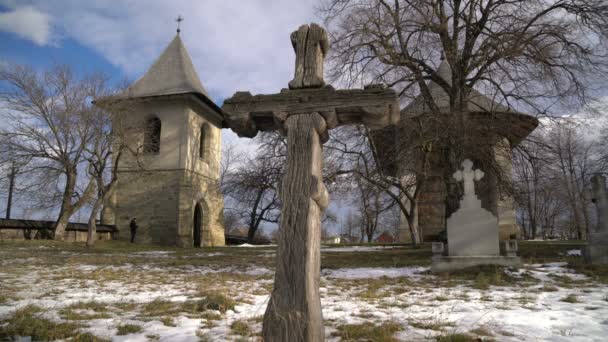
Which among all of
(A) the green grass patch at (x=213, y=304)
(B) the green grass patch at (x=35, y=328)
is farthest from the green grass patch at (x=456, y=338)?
(B) the green grass patch at (x=35, y=328)

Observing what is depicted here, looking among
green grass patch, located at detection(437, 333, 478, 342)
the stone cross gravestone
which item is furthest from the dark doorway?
green grass patch, located at detection(437, 333, 478, 342)

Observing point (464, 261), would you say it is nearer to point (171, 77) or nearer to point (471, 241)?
point (471, 241)

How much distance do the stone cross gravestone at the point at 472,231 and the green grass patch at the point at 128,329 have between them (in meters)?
6.87

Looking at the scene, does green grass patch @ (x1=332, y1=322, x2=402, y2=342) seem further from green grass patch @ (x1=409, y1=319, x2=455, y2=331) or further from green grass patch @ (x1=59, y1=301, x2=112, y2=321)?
green grass patch @ (x1=59, y1=301, x2=112, y2=321)

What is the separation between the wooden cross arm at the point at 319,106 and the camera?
3402 mm

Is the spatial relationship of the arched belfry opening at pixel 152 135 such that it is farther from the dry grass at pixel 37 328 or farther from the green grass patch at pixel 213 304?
the dry grass at pixel 37 328

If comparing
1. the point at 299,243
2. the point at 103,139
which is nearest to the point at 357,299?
the point at 299,243

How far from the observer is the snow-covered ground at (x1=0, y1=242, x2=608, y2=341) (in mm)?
3756

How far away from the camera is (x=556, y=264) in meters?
8.33

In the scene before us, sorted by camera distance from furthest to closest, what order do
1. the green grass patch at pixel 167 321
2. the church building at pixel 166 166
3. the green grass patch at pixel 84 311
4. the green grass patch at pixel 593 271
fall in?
the church building at pixel 166 166 → the green grass patch at pixel 593 271 → the green grass patch at pixel 84 311 → the green grass patch at pixel 167 321

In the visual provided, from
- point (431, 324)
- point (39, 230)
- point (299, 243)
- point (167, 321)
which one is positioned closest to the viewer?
point (299, 243)

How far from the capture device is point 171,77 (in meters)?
24.4

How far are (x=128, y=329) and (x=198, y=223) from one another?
71.7 feet

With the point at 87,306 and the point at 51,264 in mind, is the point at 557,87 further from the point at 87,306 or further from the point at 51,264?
the point at 51,264
